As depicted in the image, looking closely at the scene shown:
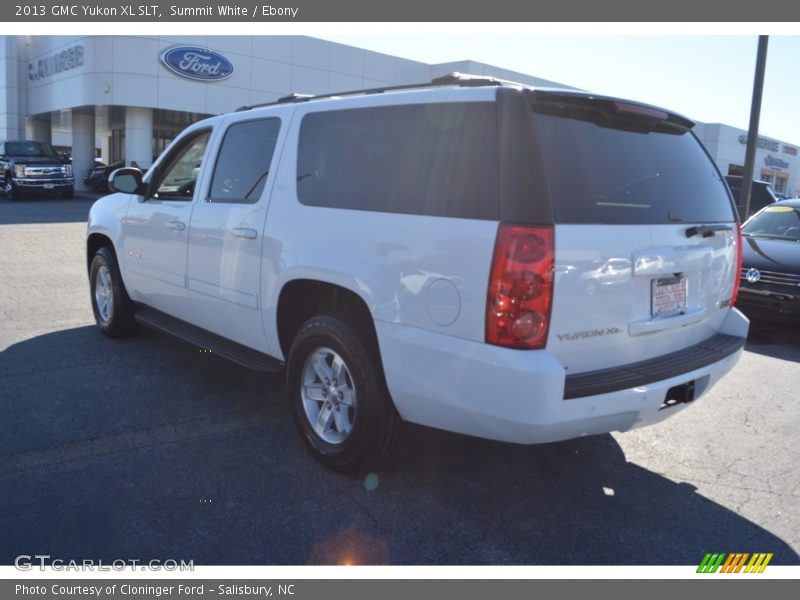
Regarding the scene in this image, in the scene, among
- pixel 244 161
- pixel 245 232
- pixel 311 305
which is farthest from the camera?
pixel 244 161

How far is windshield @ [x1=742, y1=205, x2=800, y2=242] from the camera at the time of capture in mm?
8438

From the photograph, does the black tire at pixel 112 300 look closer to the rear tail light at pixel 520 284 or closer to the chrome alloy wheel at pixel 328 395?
the chrome alloy wheel at pixel 328 395

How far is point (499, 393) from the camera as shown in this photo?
2848 millimetres

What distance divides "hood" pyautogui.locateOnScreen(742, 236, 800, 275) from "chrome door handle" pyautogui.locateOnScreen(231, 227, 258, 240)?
5.99 m

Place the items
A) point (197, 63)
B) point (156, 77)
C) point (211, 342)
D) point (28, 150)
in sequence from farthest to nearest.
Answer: point (197, 63) < point (156, 77) < point (28, 150) < point (211, 342)

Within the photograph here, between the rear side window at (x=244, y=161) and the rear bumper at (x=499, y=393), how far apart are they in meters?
1.57

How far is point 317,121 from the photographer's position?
3943 millimetres

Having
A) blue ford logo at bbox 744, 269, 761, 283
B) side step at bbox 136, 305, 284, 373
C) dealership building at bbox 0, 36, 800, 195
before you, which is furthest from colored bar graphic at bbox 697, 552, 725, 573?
dealership building at bbox 0, 36, 800, 195

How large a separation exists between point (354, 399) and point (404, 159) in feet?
4.20

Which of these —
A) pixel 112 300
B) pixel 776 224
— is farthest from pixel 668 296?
pixel 776 224

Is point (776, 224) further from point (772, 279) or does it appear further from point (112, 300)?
point (112, 300)

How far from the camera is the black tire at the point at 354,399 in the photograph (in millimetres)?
3416

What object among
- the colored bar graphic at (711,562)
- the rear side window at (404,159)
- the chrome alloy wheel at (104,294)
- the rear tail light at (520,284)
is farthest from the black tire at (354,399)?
the chrome alloy wheel at (104,294)

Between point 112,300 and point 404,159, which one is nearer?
point 404,159
